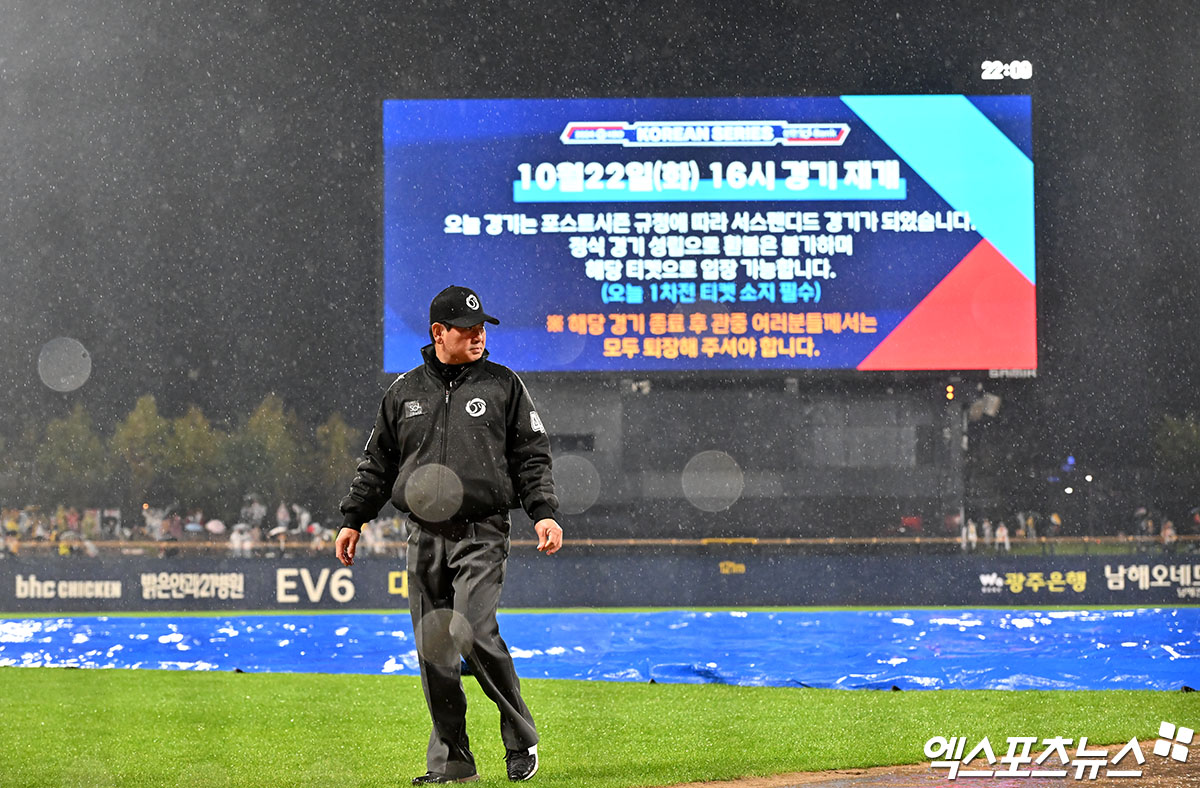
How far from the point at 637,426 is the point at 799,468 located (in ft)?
7.36

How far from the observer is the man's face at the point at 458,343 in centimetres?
408

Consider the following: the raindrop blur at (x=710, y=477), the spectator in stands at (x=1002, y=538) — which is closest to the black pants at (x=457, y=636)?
the spectator in stands at (x=1002, y=538)

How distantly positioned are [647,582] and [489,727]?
285 inches

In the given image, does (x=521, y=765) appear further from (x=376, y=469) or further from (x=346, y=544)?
(x=376, y=469)

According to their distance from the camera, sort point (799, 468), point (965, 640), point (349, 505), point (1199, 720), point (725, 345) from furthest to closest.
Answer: point (799, 468) → point (725, 345) → point (965, 640) → point (1199, 720) → point (349, 505)

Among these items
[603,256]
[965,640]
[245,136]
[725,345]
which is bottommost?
[965,640]

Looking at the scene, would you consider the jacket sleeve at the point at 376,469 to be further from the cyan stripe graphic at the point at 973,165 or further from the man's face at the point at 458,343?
the cyan stripe graphic at the point at 973,165

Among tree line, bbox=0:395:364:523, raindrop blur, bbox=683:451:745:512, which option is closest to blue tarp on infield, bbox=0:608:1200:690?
raindrop blur, bbox=683:451:745:512

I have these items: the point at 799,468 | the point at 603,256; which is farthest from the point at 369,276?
the point at 603,256

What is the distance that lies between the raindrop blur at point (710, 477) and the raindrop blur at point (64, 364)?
1236cm

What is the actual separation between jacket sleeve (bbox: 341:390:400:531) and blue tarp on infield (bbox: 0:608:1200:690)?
4.75 m

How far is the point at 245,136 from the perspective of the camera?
19141 mm

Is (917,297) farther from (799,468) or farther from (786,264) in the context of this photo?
(799,468)
